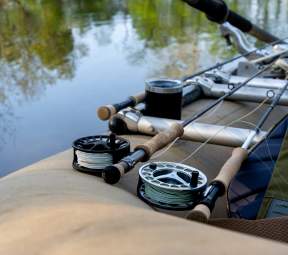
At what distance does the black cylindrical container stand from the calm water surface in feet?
7.04

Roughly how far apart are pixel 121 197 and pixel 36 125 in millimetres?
3693

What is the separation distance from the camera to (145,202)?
133 cm

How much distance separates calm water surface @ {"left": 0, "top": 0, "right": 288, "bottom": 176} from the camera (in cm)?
474

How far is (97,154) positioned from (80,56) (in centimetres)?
611

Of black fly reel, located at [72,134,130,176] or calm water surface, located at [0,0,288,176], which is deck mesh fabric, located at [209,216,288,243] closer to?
black fly reel, located at [72,134,130,176]

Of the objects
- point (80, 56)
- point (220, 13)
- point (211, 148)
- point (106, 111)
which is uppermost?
point (220, 13)

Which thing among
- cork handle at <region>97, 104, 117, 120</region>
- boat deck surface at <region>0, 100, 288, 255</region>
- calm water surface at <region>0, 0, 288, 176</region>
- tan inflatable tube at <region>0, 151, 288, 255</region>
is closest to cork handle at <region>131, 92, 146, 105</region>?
cork handle at <region>97, 104, 117, 120</region>

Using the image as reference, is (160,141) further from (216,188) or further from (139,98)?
(139,98)

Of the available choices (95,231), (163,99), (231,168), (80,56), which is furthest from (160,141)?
(80,56)

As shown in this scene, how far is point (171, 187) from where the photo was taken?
1294 mm

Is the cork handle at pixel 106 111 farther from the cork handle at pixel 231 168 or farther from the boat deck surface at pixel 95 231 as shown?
the boat deck surface at pixel 95 231

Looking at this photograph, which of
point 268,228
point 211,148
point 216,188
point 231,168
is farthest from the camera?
point 211,148

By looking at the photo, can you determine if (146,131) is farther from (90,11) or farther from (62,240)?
(90,11)

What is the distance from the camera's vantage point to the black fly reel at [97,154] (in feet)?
4.98
